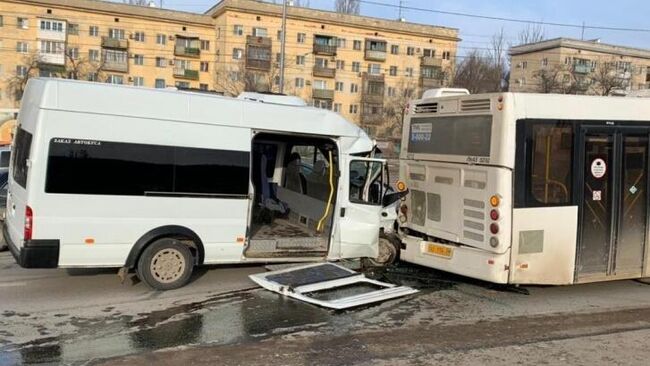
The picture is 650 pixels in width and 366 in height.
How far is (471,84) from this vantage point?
74.6 meters

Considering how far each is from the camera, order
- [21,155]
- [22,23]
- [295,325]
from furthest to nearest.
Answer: [22,23] → [21,155] → [295,325]

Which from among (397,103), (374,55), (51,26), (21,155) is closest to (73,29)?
(51,26)

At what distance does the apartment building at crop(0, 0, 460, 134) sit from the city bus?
A: 5693cm

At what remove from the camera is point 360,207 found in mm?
9633

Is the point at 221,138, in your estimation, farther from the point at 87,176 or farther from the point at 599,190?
the point at 599,190

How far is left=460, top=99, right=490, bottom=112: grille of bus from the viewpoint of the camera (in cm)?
834

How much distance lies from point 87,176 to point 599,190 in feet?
22.4

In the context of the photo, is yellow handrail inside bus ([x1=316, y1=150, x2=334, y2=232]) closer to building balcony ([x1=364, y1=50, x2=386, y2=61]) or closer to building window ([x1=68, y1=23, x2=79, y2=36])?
building window ([x1=68, y1=23, x2=79, y2=36])

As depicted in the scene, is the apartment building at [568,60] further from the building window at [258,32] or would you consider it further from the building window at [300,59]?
the building window at [258,32]

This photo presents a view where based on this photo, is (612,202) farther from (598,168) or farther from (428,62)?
(428,62)

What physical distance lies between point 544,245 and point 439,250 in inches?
59.3

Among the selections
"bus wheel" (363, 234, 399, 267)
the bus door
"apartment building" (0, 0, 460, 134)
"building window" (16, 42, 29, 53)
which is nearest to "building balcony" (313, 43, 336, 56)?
"apartment building" (0, 0, 460, 134)

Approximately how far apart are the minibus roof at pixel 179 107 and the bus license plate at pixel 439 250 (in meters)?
2.00

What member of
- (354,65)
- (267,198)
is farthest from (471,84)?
(267,198)
